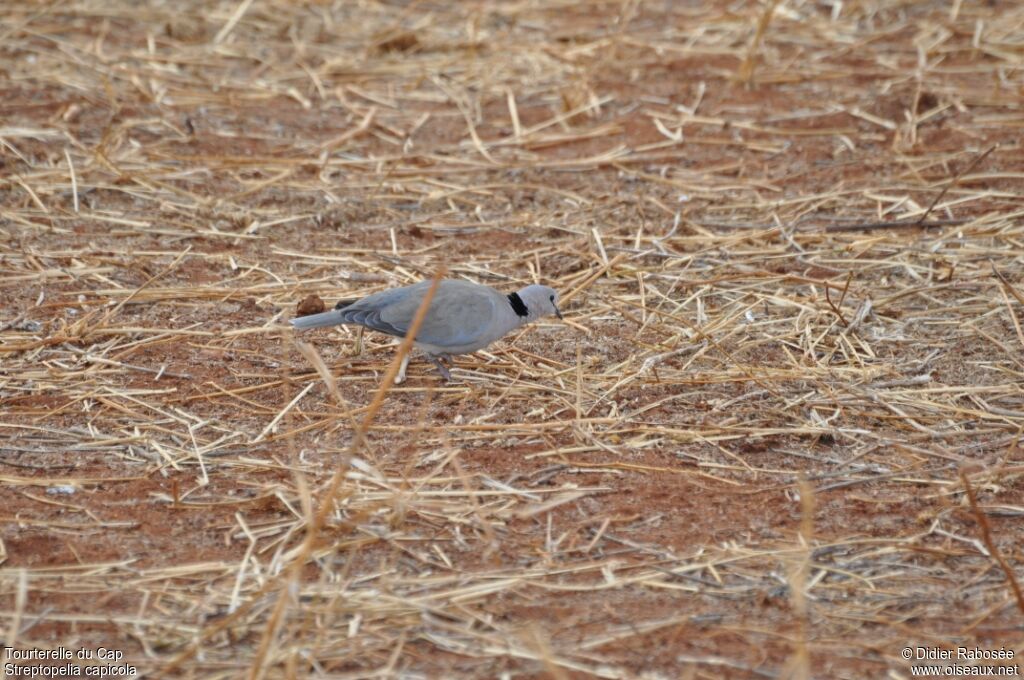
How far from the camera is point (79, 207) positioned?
680cm

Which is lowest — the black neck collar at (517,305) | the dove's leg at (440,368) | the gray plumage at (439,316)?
the dove's leg at (440,368)

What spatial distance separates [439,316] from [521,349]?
0.66 meters

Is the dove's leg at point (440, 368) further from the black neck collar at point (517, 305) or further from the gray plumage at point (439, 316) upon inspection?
the black neck collar at point (517, 305)

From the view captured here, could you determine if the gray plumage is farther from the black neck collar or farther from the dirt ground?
the dirt ground

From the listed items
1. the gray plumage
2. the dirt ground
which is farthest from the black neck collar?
the dirt ground

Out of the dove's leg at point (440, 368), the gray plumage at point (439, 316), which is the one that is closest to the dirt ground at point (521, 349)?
the dove's leg at point (440, 368)

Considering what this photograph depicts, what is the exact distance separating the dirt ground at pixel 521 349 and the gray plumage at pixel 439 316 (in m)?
0.20

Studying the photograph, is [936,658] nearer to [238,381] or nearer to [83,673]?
[83,673]

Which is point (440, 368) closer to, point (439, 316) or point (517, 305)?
point (439, 316)

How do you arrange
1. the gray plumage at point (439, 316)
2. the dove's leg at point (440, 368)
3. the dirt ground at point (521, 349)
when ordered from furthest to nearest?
the dove's leg at point (440, 368)
the gray plumage at point (439, 316)
the dirt ground at point (521, 349)

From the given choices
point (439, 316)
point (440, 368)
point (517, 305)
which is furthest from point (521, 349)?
point (439, 316)

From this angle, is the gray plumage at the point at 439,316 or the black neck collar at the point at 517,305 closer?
the gray plumage at the point at 439,316

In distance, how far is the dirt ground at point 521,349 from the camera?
352cm

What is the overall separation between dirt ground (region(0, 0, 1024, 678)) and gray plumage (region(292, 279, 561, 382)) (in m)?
0.20
